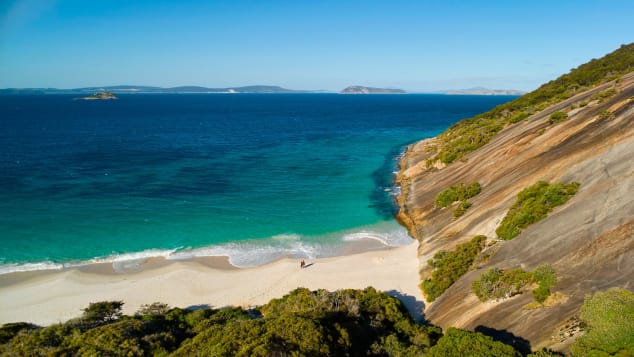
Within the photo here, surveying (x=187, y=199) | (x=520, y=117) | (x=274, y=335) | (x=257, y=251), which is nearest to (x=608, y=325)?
(x=274, y=335)

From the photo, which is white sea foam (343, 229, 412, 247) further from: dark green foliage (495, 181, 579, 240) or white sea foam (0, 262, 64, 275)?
white sea foam (0, 262, 64, 275)

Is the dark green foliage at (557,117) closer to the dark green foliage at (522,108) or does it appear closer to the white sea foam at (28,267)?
the dark green foliage at (522,108)

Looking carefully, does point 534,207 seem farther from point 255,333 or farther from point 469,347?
point 255,333

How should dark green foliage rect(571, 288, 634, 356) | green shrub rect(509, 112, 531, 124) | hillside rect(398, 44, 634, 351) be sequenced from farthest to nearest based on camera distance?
1. green shrub rect(509, 112, 531, 124)
2. hillside rect(398, 44, 634, 351)
3. dark green foliage rect(571, 288, 634, 356)

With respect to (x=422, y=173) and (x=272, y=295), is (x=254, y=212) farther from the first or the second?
(x=422, y=173)

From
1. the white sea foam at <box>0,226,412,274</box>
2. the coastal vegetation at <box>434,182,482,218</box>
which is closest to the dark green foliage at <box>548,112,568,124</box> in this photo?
the coastal vegetation at <box>434,182,482,218</box>

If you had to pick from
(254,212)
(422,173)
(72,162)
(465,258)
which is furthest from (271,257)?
(72,162)

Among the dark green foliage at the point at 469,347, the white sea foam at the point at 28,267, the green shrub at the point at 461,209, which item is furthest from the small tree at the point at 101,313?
the green shrub at the point at 461,209
